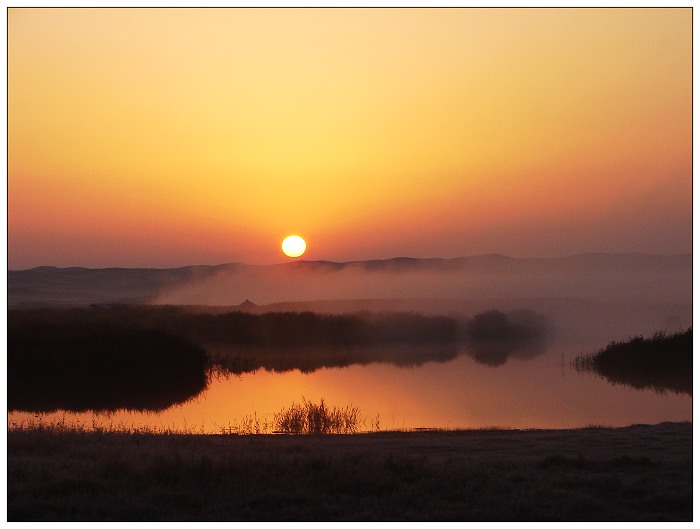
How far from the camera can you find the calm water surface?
2442 cm

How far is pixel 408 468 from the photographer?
13039 millimetres

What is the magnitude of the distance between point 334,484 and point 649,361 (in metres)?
30.7

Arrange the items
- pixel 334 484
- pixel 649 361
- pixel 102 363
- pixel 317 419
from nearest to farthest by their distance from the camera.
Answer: pixel 334 484
pixel 317 419
pixel 102 363
pixel 649 361

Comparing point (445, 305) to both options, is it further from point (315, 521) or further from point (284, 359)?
point (315, 521)

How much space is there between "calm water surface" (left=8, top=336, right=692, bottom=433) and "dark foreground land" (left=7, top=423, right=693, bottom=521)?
7.72m

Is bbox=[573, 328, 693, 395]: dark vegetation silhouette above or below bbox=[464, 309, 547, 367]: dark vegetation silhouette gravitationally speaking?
below

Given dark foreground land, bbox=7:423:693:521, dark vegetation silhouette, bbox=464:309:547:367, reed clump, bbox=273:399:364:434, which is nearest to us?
dark foreground land, bbox=7:423:693:521

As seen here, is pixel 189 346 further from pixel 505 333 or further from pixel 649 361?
pixel 505 333

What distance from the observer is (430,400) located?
3081cm

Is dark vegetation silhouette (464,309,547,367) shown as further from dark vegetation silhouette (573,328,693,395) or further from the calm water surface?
dark vegetation silhouette (573,328,693,395)

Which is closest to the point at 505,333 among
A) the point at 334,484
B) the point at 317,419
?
the point at 317,419

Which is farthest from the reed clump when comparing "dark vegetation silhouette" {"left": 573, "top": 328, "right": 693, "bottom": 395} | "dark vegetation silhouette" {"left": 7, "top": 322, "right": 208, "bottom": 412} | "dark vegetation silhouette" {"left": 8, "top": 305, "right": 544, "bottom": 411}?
"dark vegetation silhouette" {"left": 573, "top": 328, "right": 693, "bottom": 395}

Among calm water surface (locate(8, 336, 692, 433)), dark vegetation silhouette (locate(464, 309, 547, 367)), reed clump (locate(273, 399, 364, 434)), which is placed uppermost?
dark vegetation silhouette (locate(464, 309, 547, 367))

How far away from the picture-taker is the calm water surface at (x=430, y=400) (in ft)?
80.1
